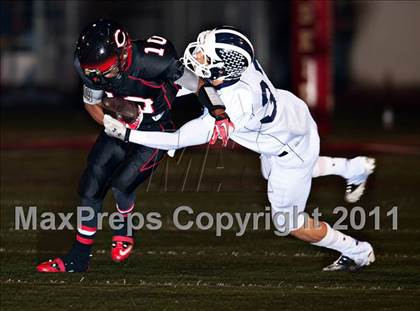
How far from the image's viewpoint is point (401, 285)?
5848 mm

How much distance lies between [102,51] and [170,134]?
0.60m

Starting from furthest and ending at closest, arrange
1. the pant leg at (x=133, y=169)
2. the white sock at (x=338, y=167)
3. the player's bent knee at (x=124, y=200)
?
the white sock at (x=338, y=167), the player's bent knee at (x=124, y=200), the pant leg at (x=133, y=169)

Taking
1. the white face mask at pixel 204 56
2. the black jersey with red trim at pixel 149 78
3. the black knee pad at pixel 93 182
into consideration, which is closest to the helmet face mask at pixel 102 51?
the black jersey with red trim at pixel 149 78

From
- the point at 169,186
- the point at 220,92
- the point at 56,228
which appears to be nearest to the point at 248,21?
the point at 169,186

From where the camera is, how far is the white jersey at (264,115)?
5.61 meters

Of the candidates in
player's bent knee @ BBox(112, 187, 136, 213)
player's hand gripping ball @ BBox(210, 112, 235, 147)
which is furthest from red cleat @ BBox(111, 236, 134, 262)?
player's hand gripping ball @ BBox(210, 112, 235, 147)

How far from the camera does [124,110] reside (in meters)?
5.73

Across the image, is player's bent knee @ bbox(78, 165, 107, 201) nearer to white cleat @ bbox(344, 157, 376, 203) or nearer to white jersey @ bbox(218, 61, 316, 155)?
white jersey @ bbox(218, 61, 316, 155)

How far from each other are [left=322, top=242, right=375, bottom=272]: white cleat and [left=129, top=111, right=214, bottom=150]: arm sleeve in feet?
3.92

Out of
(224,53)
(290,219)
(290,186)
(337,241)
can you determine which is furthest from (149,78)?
(337,241)

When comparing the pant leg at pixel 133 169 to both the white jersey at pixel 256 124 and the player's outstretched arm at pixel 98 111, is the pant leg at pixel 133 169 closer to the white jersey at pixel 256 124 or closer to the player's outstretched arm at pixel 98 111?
the player's outstretched arm at pixel 98 111

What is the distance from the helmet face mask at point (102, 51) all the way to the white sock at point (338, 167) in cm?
145

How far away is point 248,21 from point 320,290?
19592 millimetres

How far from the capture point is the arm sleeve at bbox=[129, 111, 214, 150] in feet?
18.5
